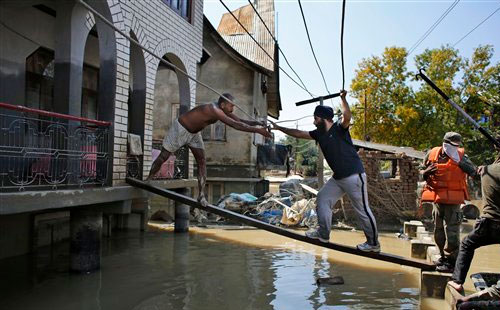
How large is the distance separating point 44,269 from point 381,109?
801 inches

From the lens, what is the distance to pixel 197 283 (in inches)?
265

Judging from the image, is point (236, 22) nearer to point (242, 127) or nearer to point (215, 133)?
point (215, 133)

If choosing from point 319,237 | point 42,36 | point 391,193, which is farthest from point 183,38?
point 391,193

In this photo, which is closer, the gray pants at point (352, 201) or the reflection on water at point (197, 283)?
the gray pants at point (352, 201)

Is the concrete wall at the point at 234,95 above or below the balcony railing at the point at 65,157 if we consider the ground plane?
above

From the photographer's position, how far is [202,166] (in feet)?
22.8

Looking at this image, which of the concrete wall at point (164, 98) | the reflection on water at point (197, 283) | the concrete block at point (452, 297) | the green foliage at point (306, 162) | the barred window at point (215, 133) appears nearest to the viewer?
the concrete block at point (452, 297)

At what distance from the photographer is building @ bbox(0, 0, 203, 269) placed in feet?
18.9

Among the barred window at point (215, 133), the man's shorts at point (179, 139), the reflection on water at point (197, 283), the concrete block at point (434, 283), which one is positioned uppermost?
the barred window at point (215, 133)

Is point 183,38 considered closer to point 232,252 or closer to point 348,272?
point 232,252

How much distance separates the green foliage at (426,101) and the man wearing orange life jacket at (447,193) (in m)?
17.5

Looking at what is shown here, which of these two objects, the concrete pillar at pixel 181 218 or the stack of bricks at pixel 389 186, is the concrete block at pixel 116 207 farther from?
the stack of bricks at pixel 389 186

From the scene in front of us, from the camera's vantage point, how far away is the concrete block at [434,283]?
568 centimetres

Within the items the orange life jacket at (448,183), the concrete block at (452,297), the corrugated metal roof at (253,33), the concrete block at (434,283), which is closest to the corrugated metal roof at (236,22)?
the corrugated metal roof at (253,33)
